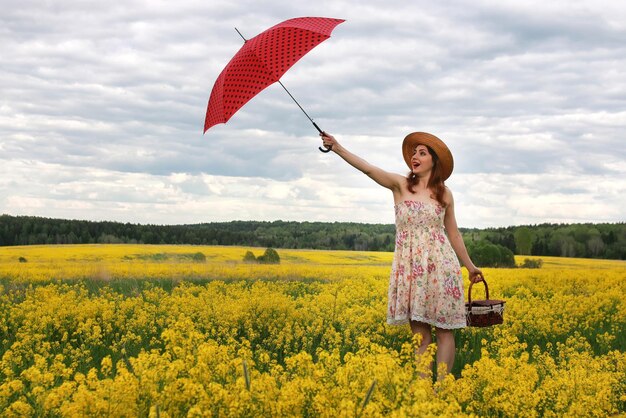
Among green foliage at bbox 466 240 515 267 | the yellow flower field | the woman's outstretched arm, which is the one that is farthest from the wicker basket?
green foliage at bbox 466 240 515 267

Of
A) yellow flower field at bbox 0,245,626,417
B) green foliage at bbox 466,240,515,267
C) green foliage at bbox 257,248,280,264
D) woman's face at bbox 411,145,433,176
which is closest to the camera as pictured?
yellow flower field at bbox 0,245,626,417

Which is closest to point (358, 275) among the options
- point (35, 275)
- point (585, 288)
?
point (585, 288)

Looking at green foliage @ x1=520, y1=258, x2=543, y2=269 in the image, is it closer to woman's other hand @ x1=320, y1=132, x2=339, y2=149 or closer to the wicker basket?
the wicker basket

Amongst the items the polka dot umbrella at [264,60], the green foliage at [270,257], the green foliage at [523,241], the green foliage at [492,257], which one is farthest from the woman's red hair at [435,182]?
the green foliage at [523,241]

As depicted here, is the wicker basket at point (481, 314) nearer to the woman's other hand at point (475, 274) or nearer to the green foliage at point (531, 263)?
the woman's other hand at point (475, 274)

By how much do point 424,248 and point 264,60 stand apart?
239cm

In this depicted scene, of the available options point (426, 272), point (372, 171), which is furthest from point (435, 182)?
point (426, 272)

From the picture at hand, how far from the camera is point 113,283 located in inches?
679

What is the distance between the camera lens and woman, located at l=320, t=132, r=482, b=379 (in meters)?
6.31

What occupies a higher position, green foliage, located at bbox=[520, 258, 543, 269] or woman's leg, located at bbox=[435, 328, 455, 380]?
green foliage, located at bbox=[520, 258, 543, 269]

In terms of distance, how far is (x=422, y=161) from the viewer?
6.54m

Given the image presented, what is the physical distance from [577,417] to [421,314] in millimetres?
1664

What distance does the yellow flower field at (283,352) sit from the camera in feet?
14.3

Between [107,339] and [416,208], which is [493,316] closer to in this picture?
[416,208]
